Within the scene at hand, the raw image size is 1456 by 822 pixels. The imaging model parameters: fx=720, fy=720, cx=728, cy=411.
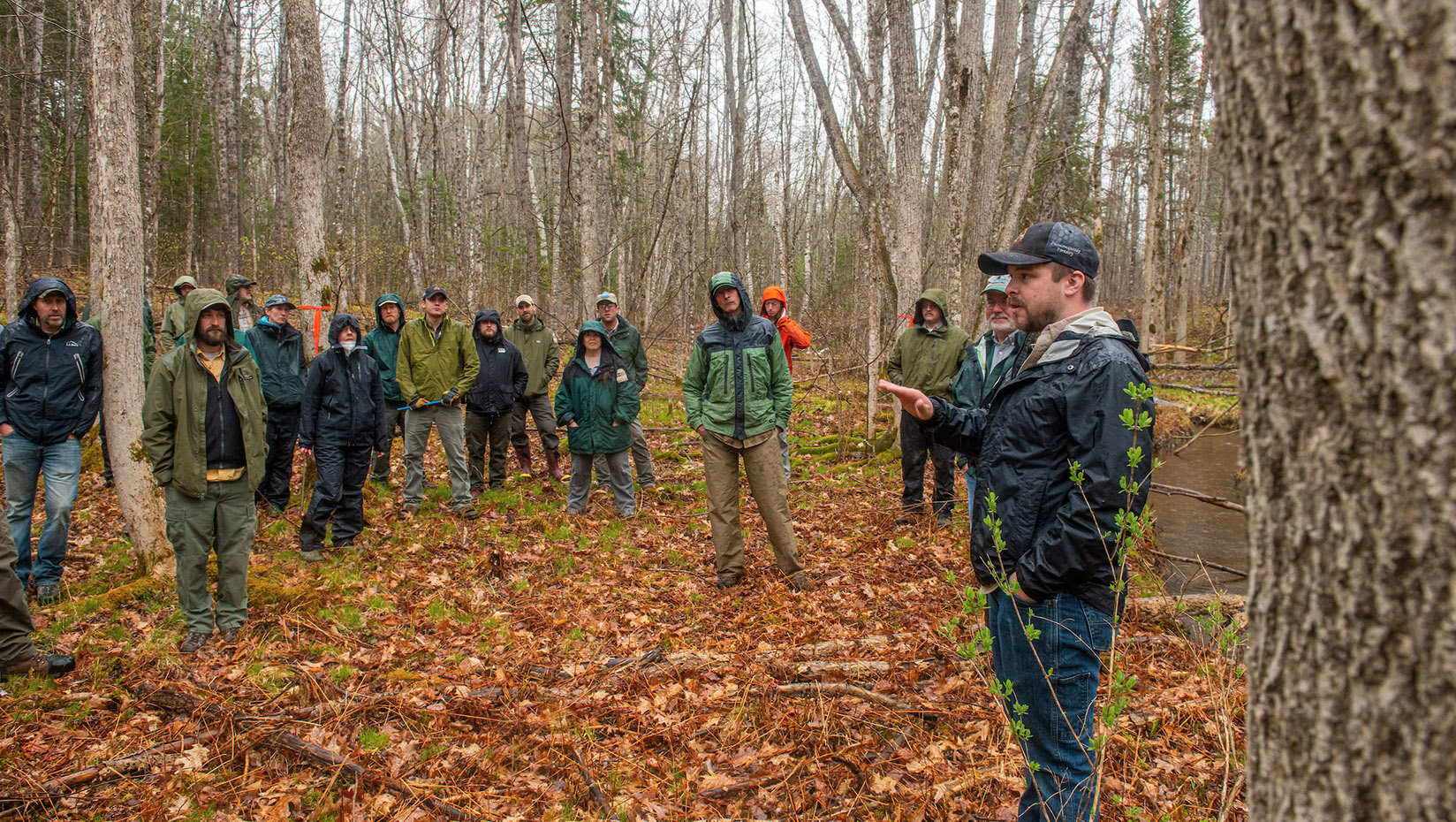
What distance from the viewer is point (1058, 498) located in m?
2.30

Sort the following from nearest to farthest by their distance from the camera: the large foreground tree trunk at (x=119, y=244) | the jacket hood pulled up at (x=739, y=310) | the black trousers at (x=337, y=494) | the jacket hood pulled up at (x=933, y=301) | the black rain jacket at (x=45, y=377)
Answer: the large foreground tree trunk at (x=119, y=244) < the black rain jacket at (x=45, y=377) < the jacket hood pulled up at (x=739, y=310) < the black trousers at (x=337, y=494) < the jacket hood pulled up at (x=933, y=301)

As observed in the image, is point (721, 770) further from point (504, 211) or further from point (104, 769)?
point (504, 211)

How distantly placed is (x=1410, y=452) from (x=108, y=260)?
6.88 metres

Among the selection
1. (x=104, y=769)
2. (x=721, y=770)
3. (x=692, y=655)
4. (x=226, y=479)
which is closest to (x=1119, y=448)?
(x=721, y=770)

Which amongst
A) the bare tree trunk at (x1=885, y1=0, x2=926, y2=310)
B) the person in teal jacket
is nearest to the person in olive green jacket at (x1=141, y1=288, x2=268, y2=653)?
the person in teal jacket

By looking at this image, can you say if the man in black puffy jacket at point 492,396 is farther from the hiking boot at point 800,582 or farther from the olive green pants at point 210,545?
the hiking boot at point 800,582

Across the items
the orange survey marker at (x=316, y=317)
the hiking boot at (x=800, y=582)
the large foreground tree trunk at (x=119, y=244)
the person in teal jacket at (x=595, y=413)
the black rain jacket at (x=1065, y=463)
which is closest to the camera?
the black rain jacket at (x=1065, y=463)

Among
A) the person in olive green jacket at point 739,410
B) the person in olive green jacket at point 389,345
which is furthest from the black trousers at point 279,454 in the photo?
the person in olive green jacket at point 739,410

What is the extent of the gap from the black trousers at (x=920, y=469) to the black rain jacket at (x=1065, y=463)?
4.71 m

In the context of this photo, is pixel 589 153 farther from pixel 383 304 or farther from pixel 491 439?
pixel 491 439

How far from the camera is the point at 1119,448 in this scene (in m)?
2.16

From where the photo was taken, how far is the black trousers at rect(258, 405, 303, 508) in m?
7.40

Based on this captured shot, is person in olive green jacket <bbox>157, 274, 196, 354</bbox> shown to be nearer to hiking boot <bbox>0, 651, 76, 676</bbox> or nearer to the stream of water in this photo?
hiking boot <bbox>0, 651, 76, 676</bbox>

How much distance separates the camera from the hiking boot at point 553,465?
29.5 ft
